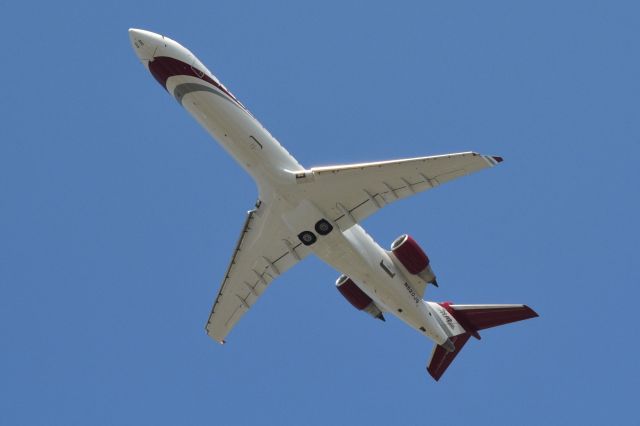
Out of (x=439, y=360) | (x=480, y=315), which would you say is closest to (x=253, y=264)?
(x=439, y=360)

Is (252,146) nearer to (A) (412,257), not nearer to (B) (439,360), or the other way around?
(A) (412,257)

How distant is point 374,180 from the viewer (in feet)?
113

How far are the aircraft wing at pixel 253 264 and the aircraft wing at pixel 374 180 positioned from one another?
2288mm

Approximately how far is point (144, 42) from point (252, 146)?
6011 millimetres

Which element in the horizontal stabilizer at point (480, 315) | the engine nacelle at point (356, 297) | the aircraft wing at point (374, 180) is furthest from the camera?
the horizontal stabilizer at point (480, 315)

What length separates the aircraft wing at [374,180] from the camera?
109 feet

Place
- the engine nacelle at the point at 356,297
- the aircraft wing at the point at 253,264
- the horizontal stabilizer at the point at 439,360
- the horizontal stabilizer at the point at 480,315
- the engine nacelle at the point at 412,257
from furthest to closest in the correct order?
the horizontal stabilizer at the point at 439,360 < the horizontal stabilizer at the point at 480,315 < the engine nacelle at the point at 356,297 < the engine nacelle at the point at 412,257 < the aircraft wing at the point at 253,264

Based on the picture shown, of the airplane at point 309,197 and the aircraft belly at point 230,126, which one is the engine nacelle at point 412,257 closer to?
the airplane at point 309,197

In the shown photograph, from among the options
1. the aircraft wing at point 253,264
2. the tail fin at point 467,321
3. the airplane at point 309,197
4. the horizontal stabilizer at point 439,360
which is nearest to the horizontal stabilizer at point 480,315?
the tail fin at point 467,321

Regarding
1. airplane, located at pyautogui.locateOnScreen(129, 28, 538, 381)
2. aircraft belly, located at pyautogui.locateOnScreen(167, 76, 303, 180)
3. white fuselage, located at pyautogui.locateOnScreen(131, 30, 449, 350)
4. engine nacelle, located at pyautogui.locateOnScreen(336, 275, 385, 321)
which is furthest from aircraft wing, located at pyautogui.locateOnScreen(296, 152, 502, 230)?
engine nacelle, located at pyautogui.locateOnScreen(336, 275, 385, 321)

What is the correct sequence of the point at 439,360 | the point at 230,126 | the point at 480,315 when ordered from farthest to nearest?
the point at 480,315 → the point at 439,360 → the point at 230,126

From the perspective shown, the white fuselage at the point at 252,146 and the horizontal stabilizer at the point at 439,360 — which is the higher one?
the white fuselage at the point at 252,146

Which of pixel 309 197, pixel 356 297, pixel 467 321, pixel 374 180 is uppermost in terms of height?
pixel 309 197

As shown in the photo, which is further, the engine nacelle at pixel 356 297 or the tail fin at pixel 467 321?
the tail fin at pixel 467 321
